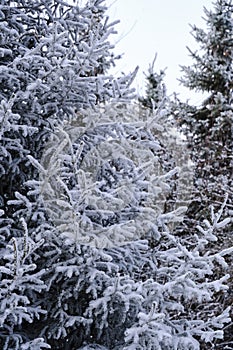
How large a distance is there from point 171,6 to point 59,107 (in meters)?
6.73

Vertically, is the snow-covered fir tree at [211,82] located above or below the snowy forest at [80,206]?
above

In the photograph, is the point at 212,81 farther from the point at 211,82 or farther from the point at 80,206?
the point at 80,206

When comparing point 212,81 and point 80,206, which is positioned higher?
point 212,81

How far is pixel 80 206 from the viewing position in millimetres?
3025

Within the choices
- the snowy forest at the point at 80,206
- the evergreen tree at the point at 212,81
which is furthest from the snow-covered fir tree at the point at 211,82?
the snowy forest at the point at 80,206

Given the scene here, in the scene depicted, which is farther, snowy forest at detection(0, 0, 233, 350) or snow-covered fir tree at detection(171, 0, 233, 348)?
snow-covered fir tree at detection(171, 0, 233, 348)

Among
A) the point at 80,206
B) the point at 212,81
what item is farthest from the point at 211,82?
the point at 80,206

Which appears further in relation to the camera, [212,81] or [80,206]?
[212,81]

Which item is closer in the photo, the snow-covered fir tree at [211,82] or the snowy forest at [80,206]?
the snowy forest at [80,206]

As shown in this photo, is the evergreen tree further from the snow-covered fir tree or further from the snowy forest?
the snowy forest

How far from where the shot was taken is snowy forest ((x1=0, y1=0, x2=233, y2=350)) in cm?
310

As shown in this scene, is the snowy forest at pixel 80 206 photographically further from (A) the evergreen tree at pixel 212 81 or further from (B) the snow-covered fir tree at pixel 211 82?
(A) the evergreen tree at pixel 212 81

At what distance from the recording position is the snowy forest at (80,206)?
3.10m

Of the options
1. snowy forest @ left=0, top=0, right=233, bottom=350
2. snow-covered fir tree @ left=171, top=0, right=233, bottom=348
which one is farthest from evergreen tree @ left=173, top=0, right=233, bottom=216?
snowy forest @ left=0, top=0, right=233, bottom=350
